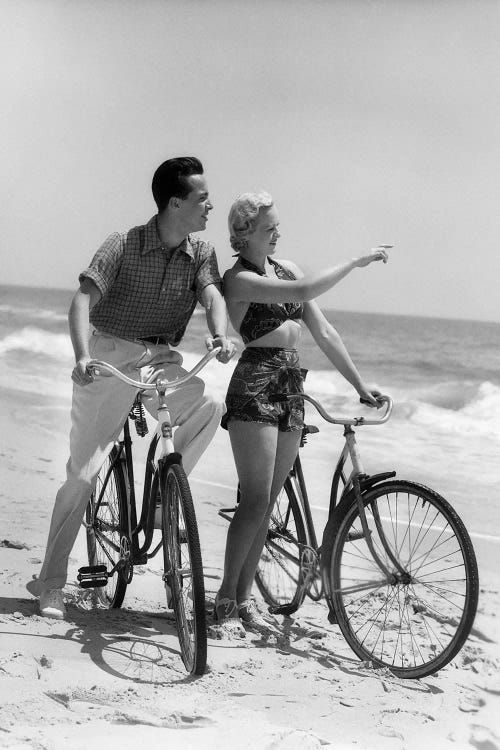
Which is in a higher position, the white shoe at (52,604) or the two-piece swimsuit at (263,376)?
the two-piece swimsuit at (263,376)

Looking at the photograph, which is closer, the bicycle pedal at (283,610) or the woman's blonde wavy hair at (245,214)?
the woman's blonde wavy hair at (245,214)

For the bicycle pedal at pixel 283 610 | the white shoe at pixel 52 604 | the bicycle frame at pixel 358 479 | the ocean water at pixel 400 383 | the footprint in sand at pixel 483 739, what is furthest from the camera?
the ocean water at pixel 400 383

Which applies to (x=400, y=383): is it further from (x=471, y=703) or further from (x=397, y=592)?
(x=471, y=703)

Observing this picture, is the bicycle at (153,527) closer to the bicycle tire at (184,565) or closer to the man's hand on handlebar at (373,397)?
the bicycle tire at (184,565)

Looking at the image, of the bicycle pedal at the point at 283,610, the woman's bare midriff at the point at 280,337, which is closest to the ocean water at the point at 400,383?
the woman's bare midriff at the point at 280,337

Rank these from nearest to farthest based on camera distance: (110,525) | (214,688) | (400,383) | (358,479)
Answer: (214,688), (358,479), (110,525), (400,383)

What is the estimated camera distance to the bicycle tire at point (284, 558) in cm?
349

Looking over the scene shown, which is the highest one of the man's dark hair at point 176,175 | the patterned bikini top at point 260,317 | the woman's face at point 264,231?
the man's dark hair at point 176,175

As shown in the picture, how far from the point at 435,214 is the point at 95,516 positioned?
91.4 feet

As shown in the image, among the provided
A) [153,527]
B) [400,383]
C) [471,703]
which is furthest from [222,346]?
[400,383]

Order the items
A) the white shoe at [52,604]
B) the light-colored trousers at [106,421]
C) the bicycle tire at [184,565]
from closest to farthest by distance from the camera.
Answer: the bicycle tire at [184,565] < the light-colored trousers at [106,421] < the white shoe at [52,604]

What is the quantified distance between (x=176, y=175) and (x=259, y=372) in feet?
2.30

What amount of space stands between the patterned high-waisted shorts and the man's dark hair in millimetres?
570

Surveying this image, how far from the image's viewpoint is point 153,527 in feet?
10.4
